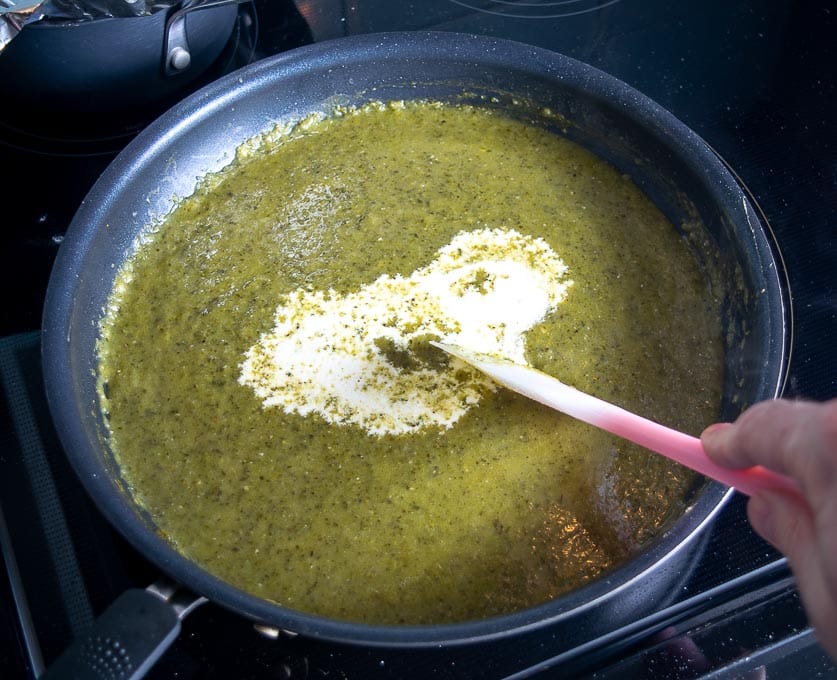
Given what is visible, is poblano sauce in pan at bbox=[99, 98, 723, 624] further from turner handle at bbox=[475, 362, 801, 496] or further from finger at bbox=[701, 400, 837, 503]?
finger at bbox=[701, 400, 837, 503]

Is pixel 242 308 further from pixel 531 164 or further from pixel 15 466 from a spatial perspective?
pixel 531 164

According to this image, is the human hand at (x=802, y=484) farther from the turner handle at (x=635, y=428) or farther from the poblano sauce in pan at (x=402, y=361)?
the poblano sauce in pan at (x=402, y=361)

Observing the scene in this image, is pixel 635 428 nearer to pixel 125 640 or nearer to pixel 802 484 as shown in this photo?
pixel 802 484

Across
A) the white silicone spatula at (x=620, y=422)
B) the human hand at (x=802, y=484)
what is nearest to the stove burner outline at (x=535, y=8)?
the white silicone spatula at (x=620, y=422)

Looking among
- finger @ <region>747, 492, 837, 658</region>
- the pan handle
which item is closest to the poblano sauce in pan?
the pan handle

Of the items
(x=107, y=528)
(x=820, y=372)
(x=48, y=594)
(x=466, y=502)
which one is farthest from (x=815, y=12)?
(x=48, y=594)

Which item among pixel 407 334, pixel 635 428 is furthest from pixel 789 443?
pixel 407 334
